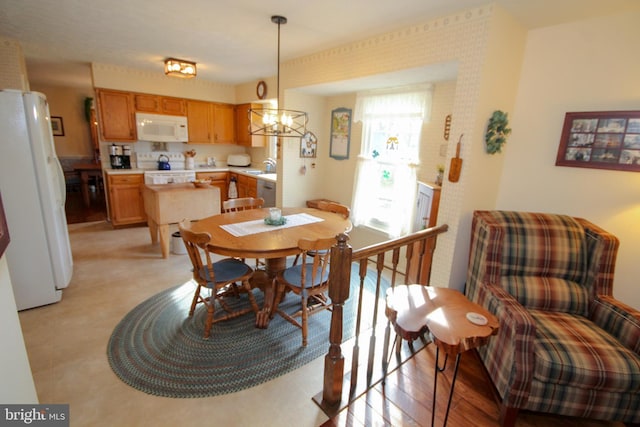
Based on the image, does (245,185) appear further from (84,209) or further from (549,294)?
(549,294)

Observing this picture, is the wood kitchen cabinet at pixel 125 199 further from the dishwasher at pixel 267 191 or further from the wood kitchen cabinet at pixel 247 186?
the dishwasher at pixel 267 191

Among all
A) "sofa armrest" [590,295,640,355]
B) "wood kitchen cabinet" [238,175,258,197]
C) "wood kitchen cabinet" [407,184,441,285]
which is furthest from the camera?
"wood kitchen cabinet" [238,175,258,197]

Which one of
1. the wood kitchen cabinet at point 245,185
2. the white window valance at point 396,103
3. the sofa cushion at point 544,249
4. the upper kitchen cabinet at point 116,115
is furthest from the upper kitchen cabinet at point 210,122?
the sofa cushion at point 544,249

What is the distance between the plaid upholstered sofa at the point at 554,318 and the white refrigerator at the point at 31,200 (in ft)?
11.7

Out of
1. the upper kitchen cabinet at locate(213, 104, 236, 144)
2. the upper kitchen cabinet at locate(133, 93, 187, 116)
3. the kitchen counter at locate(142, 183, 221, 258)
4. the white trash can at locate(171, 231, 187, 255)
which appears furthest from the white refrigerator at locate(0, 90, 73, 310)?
the upper kitchen cabinet at locate(213, 104, 236, 144)

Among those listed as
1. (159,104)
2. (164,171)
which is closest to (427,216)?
(164,171)

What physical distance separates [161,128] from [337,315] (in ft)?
16.1

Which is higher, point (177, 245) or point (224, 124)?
point (224, 124)

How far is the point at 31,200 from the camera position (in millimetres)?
2498

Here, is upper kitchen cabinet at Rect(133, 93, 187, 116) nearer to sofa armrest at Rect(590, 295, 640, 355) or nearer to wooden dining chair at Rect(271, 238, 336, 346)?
wooden dining chair at Rect(271, 238, 336, 346)

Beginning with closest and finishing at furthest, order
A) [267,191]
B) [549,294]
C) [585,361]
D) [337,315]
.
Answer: [585,361]
[337,315]
[549,294]
[267,191]

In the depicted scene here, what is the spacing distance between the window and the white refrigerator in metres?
3.18

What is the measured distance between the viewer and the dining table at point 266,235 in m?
2.15

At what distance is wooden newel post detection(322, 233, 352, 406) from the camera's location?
1.57 metres
